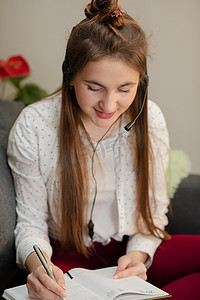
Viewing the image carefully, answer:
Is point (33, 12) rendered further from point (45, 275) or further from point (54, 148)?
point (45, 275)

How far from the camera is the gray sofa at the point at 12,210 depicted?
1.22 meters

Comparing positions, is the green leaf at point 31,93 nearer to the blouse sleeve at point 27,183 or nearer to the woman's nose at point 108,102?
the blouse sleeve at point 27,183

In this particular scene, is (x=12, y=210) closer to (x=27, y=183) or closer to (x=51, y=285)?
(x=27, y=183)

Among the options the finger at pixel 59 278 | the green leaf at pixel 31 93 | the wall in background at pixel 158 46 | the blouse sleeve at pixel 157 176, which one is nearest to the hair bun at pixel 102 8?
the blouse sleeve at pixel 157 176

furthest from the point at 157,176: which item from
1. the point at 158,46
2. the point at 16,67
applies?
the point at 16,67

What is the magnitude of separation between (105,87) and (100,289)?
0.46 m

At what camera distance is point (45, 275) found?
1026 millimetres

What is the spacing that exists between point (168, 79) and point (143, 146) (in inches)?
33.5

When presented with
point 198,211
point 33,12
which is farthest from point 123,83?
point 33,12

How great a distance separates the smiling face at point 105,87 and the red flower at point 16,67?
3.12 ft

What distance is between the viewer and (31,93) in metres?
2.08

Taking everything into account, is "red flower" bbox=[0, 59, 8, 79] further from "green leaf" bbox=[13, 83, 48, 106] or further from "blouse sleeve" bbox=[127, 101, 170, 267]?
"blouse sleeve" bbox=[127, 101, 170, 267]

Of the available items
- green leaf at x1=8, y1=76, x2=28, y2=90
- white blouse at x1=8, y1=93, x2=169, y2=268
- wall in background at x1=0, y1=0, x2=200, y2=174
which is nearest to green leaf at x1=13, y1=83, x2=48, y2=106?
green leaf at x1=8, y1=76, x2=28, y2=90

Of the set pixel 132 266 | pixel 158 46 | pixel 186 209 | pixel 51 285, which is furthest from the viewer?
pixel 158 46
